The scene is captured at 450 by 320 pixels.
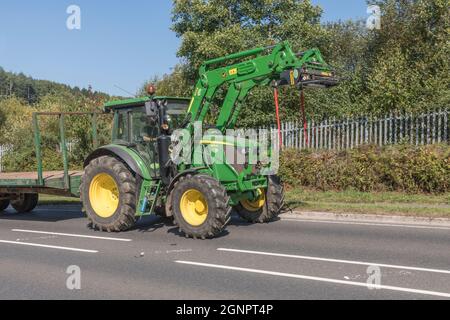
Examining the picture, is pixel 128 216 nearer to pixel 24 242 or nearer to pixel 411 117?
pixel 24 242

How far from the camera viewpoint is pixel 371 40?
28.2 meters

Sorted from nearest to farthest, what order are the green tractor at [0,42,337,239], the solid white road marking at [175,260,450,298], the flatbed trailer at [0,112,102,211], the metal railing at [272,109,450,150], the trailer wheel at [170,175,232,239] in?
the solid white road marking at [175,260,450,298] < the trailer wheel at [170,175,232,239] < the green tractor at [0,42,337,239] < the flatbed trailer at [0,112,102,211] < the metal railing at [272,109,450,150]

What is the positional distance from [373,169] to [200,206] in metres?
7.80

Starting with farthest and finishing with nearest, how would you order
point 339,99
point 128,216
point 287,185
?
point 339,99 → point 287,185 → point 128,216

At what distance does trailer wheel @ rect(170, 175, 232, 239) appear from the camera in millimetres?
9383

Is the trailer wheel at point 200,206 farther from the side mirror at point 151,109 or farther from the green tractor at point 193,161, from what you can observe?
the side mirror at point 151,109

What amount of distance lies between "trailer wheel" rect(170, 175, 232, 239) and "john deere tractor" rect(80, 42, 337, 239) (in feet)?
0.06

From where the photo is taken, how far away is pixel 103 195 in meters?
11.3

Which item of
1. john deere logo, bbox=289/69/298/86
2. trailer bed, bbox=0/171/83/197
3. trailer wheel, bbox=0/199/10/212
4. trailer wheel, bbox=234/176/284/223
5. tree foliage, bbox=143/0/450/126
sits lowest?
trailer wheel, bbox=0/199/10/212

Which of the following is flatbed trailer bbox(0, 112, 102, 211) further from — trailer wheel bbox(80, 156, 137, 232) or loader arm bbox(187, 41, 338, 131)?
loader arm bbox(187, 41, 338, 131)

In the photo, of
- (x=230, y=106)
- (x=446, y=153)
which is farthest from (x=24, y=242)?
(x=446, y=153)

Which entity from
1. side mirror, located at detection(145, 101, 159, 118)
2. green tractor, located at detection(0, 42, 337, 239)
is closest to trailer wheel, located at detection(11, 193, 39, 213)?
green tractor, located at detection(0, 42, 337, 239)

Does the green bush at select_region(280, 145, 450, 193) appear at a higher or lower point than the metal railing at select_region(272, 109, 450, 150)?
lower

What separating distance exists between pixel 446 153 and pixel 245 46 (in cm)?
975
